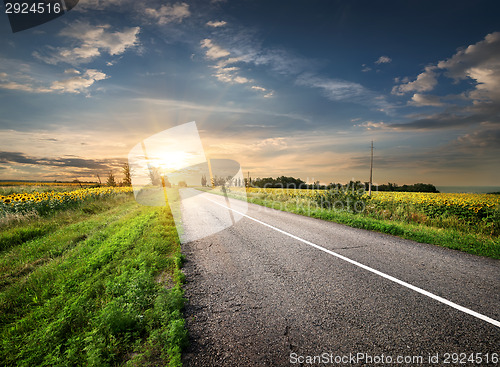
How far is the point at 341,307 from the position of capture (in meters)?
3.46

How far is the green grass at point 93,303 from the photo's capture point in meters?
2.77

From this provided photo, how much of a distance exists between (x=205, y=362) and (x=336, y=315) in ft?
6.16

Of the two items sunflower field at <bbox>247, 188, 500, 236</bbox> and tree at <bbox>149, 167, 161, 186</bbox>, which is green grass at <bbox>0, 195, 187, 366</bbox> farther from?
tree at <bbox>149, 167, 161, 186</bbox>

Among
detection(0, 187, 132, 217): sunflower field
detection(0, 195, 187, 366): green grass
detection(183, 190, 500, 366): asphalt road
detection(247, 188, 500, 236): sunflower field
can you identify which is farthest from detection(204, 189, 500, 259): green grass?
detection(0, 187, 132, 217): sunflower field

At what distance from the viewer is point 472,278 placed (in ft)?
14.4

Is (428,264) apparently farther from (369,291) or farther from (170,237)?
(170,237)

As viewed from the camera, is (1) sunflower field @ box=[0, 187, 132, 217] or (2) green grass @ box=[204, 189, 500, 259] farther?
(1) sunflower field @ box=[0, 187, 132, 217]

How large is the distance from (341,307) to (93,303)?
404 cm

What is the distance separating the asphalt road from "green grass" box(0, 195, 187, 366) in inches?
17.5

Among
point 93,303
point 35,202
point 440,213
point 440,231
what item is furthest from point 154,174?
point 440,231

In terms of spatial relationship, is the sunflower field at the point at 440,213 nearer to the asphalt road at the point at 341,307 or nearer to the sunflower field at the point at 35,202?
the asphalt road at the point at 341,307

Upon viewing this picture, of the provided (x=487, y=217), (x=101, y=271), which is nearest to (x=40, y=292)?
(x=101, y=271)

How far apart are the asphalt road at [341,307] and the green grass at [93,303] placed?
17.5 inches

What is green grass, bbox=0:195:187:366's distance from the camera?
277cm
